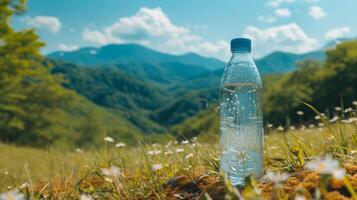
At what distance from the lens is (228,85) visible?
3850 mm

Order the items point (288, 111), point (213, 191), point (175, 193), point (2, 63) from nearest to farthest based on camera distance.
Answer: point (213, 191) → point (175, 193) → point (2, 63) → point (288, 111)

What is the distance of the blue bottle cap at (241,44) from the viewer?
10.8 ft

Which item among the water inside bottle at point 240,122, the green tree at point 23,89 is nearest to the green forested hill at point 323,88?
the green tree at point 23,89

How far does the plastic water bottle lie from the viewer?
3.57 m

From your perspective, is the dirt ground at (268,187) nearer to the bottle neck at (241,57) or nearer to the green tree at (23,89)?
the bottle neck at (241,57)

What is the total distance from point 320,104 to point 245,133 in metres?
64.7

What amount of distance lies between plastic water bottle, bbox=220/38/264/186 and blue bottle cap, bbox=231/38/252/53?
0.40 ft

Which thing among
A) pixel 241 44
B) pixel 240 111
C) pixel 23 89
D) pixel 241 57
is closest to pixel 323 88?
pixel 23 89

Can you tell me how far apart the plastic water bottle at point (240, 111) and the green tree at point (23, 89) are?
2976 centimetres

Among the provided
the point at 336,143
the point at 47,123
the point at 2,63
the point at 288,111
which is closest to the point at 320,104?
the point at 288,111

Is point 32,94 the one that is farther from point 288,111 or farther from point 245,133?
point 245,133

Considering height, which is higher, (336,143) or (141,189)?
(336,143)

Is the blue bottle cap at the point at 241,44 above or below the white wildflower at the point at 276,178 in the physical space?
above

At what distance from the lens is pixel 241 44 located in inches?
130
